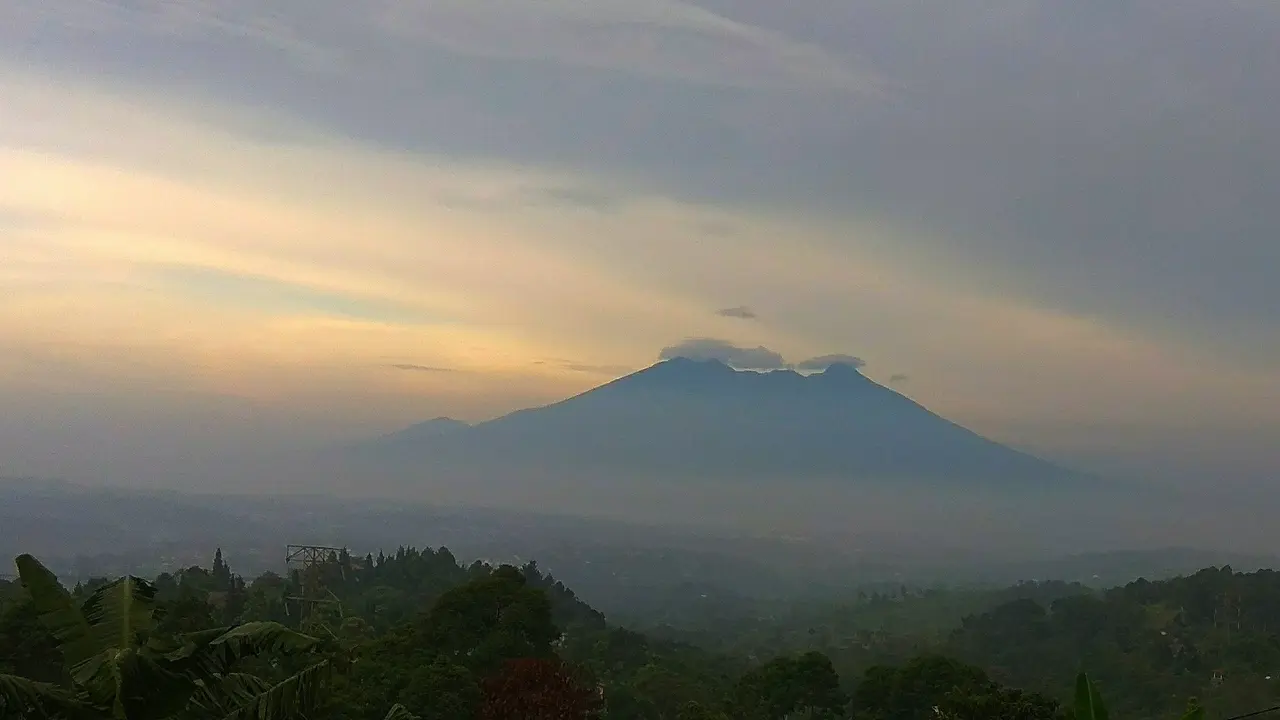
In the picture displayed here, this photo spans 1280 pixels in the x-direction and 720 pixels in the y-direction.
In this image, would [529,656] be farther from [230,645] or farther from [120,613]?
[230,645]

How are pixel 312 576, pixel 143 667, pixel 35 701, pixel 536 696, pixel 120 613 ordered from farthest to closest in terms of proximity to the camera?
pixel 312 576 < pixel 536 696 < pixel 120 613 < pixel 143 667 < pixel 35 701

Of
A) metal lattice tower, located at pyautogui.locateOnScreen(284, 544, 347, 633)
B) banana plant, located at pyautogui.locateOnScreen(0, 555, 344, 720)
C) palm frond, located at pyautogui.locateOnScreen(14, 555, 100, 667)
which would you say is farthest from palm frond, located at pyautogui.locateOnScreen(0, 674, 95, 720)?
metal lattice tower, located at pyautogui.locateOnScreen(284, 544, 347, 633)

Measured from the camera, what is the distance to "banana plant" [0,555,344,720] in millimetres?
6336

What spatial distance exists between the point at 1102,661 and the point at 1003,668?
5.23m

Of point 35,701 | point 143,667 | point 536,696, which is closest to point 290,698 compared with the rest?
point 143,667

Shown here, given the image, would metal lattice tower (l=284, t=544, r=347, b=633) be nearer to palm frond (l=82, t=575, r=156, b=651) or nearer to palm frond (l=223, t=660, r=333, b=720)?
palm frond (l=82, t=575, r=156, b=651)

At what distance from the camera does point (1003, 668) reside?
5838 centimetres

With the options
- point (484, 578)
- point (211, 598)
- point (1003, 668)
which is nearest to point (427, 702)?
point (484, 578)

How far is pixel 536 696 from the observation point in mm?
15852

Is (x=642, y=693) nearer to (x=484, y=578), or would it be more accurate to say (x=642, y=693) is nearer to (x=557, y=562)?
(x=484, y=578)

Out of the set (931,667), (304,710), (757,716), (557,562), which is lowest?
(557,562)

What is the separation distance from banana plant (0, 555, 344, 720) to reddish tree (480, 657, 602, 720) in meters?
8.77

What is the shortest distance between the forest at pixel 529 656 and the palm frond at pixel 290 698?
2 cm

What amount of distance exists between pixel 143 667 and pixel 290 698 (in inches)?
40.1
